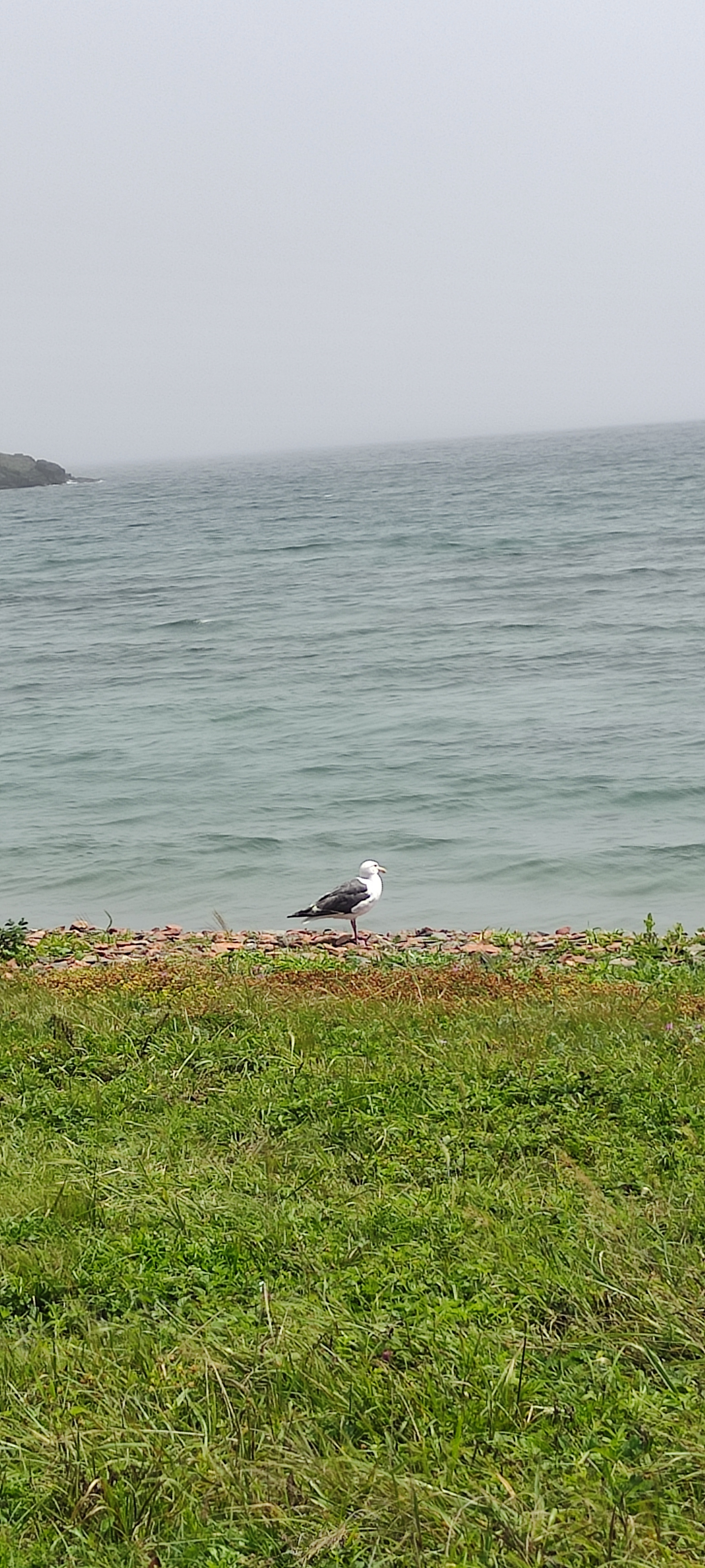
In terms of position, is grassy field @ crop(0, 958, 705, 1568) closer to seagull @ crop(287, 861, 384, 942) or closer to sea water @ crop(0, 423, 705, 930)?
seagull @ crop(287, 861, 384, 942)

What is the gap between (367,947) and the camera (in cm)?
1262

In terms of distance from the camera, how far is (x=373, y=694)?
26906 mm

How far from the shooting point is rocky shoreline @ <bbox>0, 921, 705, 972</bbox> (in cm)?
1136

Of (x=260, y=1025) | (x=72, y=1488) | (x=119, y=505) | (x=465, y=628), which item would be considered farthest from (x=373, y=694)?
(x=119, y=505)

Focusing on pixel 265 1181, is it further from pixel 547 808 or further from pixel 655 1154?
pixel 547 808

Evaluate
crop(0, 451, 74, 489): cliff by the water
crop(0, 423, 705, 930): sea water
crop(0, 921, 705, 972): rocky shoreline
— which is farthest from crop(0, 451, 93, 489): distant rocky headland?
crop(0, 921, 705, 972): rocky shoreline

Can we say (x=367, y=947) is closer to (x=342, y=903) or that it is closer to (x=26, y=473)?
(x=342, y=903)

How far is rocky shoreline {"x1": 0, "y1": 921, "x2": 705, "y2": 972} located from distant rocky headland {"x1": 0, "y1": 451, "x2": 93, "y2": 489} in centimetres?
13875

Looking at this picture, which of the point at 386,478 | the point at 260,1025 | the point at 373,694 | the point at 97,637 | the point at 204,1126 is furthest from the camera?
the point at 386,478

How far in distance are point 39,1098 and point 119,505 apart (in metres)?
95.2

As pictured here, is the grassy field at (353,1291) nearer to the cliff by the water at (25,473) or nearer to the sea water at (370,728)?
the sea water at (370,728)

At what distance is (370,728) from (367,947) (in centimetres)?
1166

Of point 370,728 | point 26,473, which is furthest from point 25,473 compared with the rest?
point 370,728

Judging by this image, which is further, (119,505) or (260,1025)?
(119,505)
